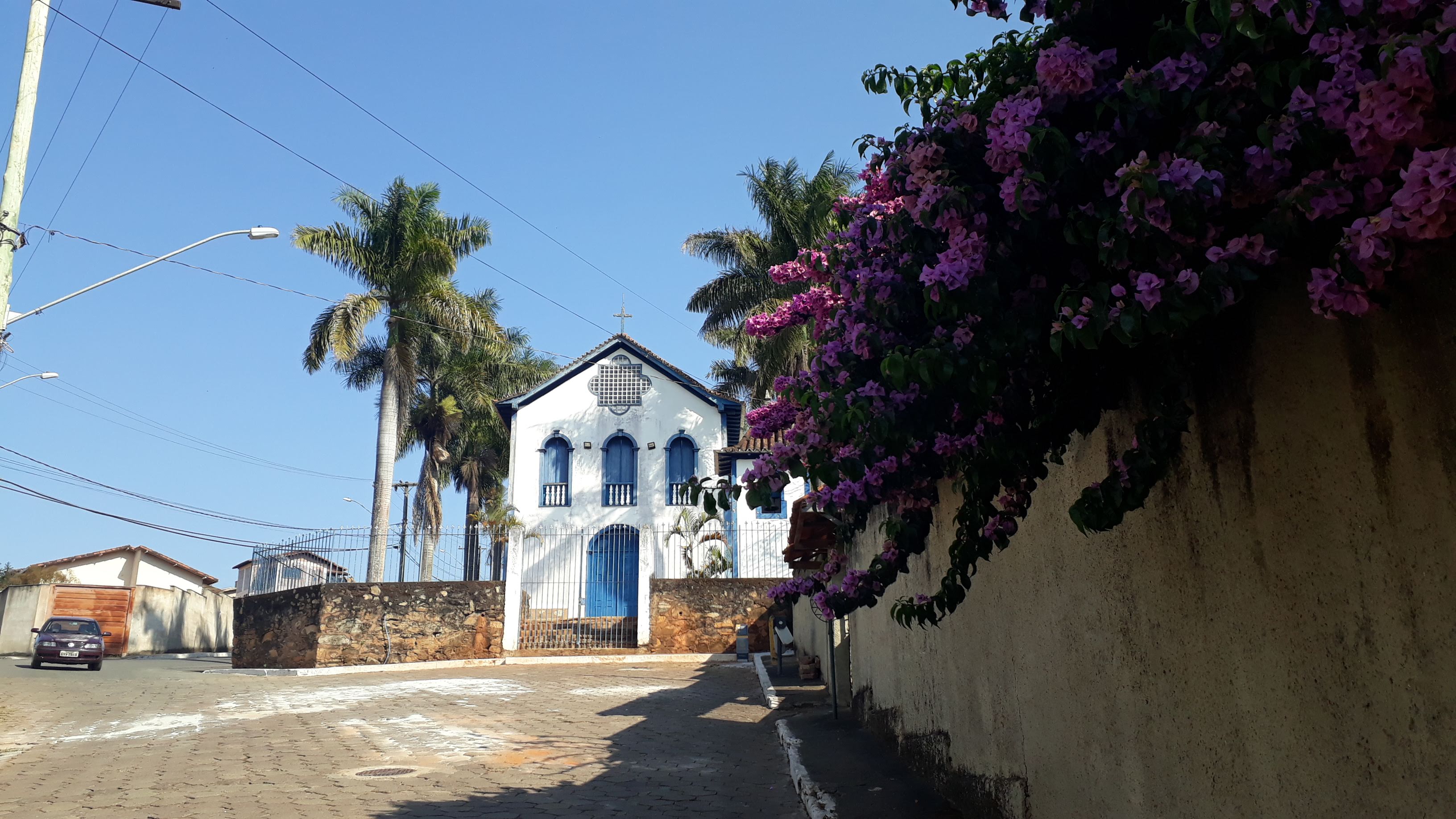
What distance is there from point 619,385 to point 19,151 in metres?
18.9

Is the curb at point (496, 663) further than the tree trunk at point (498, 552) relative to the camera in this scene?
No

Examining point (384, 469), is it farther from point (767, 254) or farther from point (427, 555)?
point (767, 254)

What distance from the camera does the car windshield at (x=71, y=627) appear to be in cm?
2617

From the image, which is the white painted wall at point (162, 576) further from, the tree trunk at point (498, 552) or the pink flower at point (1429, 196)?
the pink flower at point (1429, 196)

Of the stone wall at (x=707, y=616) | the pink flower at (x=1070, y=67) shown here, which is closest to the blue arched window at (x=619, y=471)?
the stone wall at (x=707, y=616)

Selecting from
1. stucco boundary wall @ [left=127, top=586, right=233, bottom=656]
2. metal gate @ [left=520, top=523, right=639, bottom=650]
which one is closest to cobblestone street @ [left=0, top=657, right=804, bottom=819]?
metal gate @ [left=520, top=523, right=639, bottom=650]

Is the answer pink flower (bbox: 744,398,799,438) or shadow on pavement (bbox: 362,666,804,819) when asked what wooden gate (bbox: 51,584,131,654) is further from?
pink flower (bbox: 744,398,799,438)

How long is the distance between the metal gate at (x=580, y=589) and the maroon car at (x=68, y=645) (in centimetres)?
1172

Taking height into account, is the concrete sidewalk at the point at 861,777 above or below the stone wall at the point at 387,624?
below

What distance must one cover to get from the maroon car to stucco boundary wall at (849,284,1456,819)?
92.8 ft

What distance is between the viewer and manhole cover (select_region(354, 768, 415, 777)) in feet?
29.0

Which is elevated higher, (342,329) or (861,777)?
(342,329)

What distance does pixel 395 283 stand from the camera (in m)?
27.6

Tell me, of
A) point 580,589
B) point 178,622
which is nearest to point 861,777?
point 580,589
